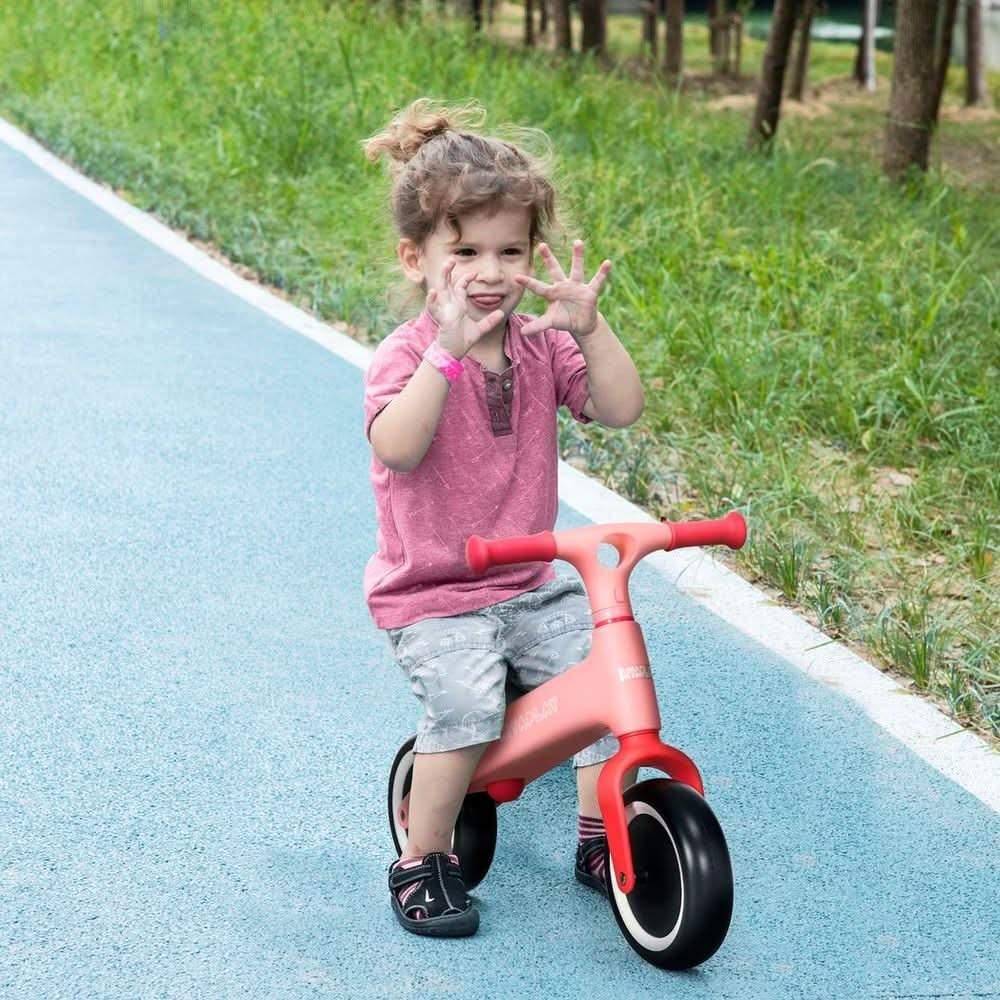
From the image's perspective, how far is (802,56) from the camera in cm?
1984

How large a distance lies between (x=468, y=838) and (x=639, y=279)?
496 cm

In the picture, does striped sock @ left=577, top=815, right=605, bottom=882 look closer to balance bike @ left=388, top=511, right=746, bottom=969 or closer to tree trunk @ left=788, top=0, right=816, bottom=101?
balance bike @ left=388, top=511, right=746, bottom=969

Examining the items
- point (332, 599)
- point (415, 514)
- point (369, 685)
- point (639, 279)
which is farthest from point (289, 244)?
point (415, 514)

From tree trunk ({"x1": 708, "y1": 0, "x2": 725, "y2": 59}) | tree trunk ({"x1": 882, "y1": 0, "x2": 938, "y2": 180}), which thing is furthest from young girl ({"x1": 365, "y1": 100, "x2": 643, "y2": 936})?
tree trunk ({"x1": 708, "y1": 0, "x2": 725, "y2": 59})

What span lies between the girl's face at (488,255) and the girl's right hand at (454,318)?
4 cm

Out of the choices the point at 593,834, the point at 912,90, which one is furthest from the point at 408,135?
the point at 912,90

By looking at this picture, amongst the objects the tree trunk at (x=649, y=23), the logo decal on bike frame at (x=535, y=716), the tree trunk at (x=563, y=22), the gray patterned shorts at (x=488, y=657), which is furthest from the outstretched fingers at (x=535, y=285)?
the tree trunk at (x=649, y=23)

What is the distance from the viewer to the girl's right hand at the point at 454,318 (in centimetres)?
279

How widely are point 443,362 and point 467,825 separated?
2.90 feet

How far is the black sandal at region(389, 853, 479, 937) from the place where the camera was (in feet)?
9.42

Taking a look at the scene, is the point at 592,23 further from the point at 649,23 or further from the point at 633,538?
the point at 633,538

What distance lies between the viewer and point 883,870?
315cm

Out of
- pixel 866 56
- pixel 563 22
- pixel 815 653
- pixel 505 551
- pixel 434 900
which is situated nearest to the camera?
pixel 505 551

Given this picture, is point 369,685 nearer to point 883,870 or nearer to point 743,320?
point 883,870
